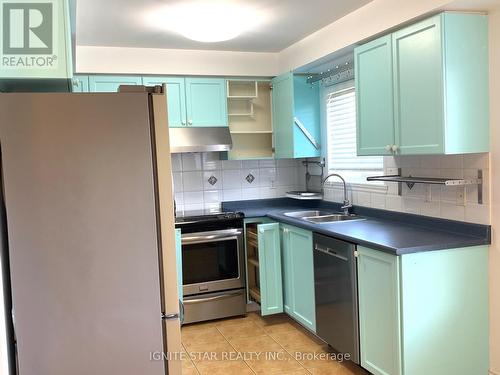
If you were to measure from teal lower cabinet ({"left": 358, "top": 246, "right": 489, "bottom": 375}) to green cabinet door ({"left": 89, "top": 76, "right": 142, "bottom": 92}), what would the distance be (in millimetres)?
2448

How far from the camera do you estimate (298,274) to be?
358 centimetres

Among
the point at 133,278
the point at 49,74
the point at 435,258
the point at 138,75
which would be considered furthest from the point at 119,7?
the point at 435,258

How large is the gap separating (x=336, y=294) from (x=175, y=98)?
7.06 ft

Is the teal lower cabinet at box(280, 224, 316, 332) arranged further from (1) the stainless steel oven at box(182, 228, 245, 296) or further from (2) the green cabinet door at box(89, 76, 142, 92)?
(2) the green cabinet door at box(89, 76, 142, 92)

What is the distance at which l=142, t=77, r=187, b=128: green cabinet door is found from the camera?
3.97m

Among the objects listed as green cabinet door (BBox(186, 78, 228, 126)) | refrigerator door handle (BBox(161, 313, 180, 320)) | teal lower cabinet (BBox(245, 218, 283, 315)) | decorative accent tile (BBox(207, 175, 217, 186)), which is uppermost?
green cabinet door (BBox(186, 78, 228, 126))

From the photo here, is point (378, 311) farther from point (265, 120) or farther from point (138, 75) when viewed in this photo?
point (138, 75)

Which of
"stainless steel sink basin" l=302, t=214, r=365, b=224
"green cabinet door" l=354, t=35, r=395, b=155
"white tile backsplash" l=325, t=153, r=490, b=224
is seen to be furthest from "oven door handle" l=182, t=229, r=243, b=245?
"green cabinet door" l=354, t=35, r=395, b=155

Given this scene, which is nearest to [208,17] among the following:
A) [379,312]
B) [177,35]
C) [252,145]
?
[177,35]

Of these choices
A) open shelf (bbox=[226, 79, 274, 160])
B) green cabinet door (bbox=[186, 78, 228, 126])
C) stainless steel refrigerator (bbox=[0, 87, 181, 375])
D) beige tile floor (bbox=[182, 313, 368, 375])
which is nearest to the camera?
stainless steel refrigerator (bbox=[0, 87, 181, 375])

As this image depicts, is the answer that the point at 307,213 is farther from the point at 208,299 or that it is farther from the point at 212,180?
the point at 208,299

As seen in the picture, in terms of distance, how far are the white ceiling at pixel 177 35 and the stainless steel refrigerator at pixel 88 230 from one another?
4.80 feet

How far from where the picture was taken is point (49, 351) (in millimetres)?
1548

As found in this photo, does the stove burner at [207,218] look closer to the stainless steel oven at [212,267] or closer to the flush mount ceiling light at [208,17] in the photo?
the stainless steel oven at [212,267]
